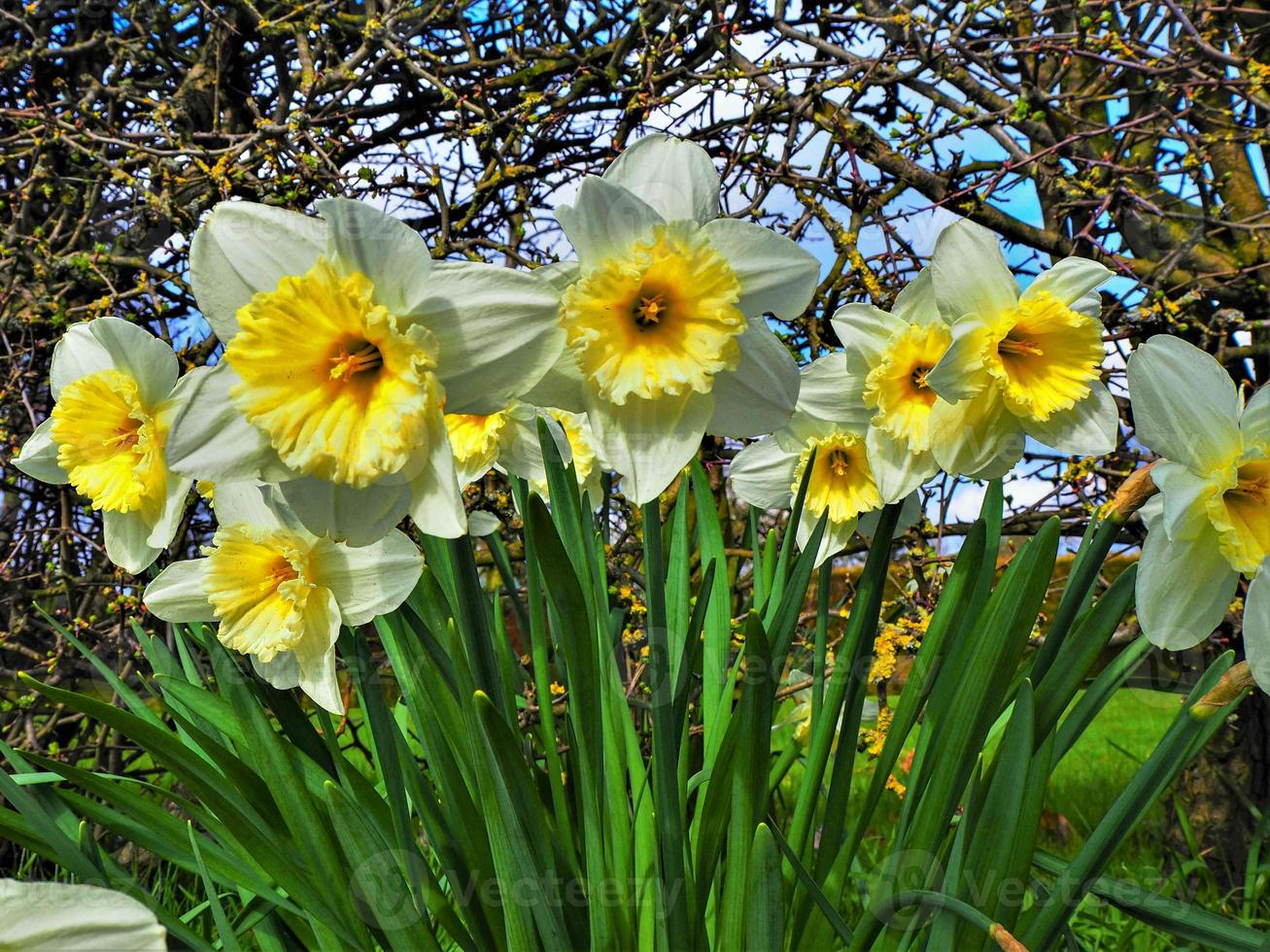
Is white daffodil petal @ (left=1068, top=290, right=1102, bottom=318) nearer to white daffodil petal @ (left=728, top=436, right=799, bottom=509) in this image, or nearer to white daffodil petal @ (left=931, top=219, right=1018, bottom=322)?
white daffodil petal @ (left=931, top=219, right=1018, bottom=322)

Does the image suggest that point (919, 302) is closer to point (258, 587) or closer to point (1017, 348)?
point (1017, 348)

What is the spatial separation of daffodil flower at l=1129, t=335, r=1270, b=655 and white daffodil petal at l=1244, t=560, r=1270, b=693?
0.21 feet

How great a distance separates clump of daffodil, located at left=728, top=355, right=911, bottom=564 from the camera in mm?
950

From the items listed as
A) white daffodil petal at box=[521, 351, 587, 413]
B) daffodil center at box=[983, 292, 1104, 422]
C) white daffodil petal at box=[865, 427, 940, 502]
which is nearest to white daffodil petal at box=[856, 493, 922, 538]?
white daffodil petal at box=[865, 427, 940, 502]

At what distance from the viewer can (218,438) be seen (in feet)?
2.10

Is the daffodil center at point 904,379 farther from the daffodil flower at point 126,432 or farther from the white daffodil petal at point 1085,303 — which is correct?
the daffodil flower at point 126,432

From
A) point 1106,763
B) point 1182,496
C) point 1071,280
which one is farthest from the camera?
point 1106,763

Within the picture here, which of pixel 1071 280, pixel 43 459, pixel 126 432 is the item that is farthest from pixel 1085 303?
pixel 43 459

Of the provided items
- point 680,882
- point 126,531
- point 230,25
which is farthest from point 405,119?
point 680,882

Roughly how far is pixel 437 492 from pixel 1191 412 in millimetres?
639

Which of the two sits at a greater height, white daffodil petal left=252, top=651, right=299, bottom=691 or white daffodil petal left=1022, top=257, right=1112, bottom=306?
white daffodil petal left=1022, top=257, right=1112, bottom=306

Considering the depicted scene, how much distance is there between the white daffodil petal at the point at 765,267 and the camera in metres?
0.69

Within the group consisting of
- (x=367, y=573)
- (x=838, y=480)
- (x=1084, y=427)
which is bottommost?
(x=367, y=573)

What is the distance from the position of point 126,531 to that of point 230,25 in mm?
2084
